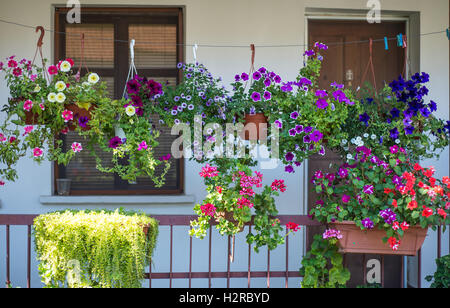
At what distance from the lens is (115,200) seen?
4.08 metres

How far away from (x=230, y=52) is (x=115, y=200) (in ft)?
4.64

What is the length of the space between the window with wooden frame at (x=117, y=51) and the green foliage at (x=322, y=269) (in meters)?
1.45

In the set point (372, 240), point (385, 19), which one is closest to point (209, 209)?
point (372, 240)

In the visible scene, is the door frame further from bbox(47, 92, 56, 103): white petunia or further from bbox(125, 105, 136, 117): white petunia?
bbox(47, 92, 56, 103): white petunia

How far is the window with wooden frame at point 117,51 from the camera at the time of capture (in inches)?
165

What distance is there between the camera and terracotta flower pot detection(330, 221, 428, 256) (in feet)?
9.47

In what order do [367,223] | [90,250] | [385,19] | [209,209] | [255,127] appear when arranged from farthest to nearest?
[385,19]
[255,127]
[209,209]
[367,223]
[90,250]

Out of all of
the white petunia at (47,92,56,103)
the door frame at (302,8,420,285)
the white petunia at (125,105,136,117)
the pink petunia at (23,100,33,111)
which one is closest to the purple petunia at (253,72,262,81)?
the white petunia at (125,105,136,117)

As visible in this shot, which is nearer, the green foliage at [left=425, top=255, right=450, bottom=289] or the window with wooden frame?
the green foliage at [left=425, top=255, right=450, bottom=289]

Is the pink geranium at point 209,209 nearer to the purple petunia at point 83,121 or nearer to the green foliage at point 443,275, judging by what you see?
the purple petunia at point 83,121

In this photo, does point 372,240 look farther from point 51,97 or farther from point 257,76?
point 51,97

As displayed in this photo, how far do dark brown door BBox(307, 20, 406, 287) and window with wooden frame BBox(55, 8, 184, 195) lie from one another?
3.63 ft

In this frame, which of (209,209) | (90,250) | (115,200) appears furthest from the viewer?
(115,200)

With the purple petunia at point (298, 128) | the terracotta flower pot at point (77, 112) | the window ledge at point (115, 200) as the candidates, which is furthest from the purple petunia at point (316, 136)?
the window ledge at point (115, 200)
